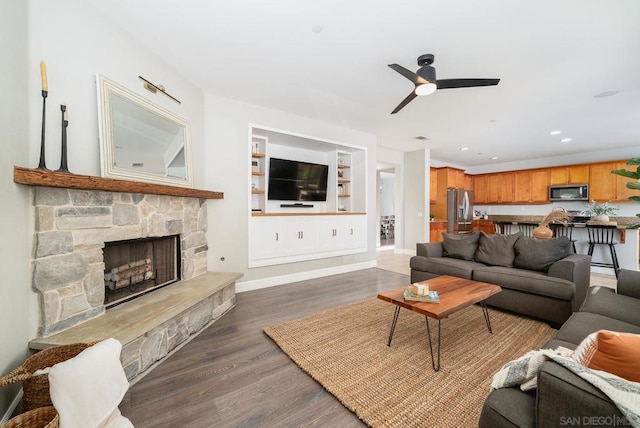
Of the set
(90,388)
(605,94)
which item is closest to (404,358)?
(90,388)

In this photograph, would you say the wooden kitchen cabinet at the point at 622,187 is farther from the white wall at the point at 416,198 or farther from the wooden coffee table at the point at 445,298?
the wooden coffee table at the point at 445,298

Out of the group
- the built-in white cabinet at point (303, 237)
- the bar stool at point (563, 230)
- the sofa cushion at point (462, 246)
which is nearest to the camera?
the sofa cushion at point (462, 246)

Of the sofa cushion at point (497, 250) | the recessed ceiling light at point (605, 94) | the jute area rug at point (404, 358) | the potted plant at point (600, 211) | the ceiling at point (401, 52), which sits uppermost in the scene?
the ceiling at point (401, 52)

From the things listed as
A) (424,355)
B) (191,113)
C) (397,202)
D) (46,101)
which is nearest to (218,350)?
(424,355)

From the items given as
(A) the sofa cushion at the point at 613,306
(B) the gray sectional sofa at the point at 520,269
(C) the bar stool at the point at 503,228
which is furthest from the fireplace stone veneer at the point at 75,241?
(C) the bar stool at the point at 503,228

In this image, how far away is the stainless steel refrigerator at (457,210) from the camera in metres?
6.92

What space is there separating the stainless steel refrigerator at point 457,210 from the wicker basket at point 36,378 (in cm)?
740

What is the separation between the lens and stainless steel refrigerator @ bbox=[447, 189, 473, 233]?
22.7ft

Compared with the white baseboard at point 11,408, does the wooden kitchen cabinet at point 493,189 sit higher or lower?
higher

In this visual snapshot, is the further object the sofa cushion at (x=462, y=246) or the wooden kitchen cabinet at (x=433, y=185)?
the wooden kitchen cabinet at (x=433, y=185)

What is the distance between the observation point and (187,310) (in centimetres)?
235

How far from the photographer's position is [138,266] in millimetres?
2514

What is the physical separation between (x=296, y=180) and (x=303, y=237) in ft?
3.45

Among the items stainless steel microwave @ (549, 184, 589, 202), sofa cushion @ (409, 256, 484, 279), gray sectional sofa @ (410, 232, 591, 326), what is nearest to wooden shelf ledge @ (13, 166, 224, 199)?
sofa cushion @ (409, 256, 484, 279)
